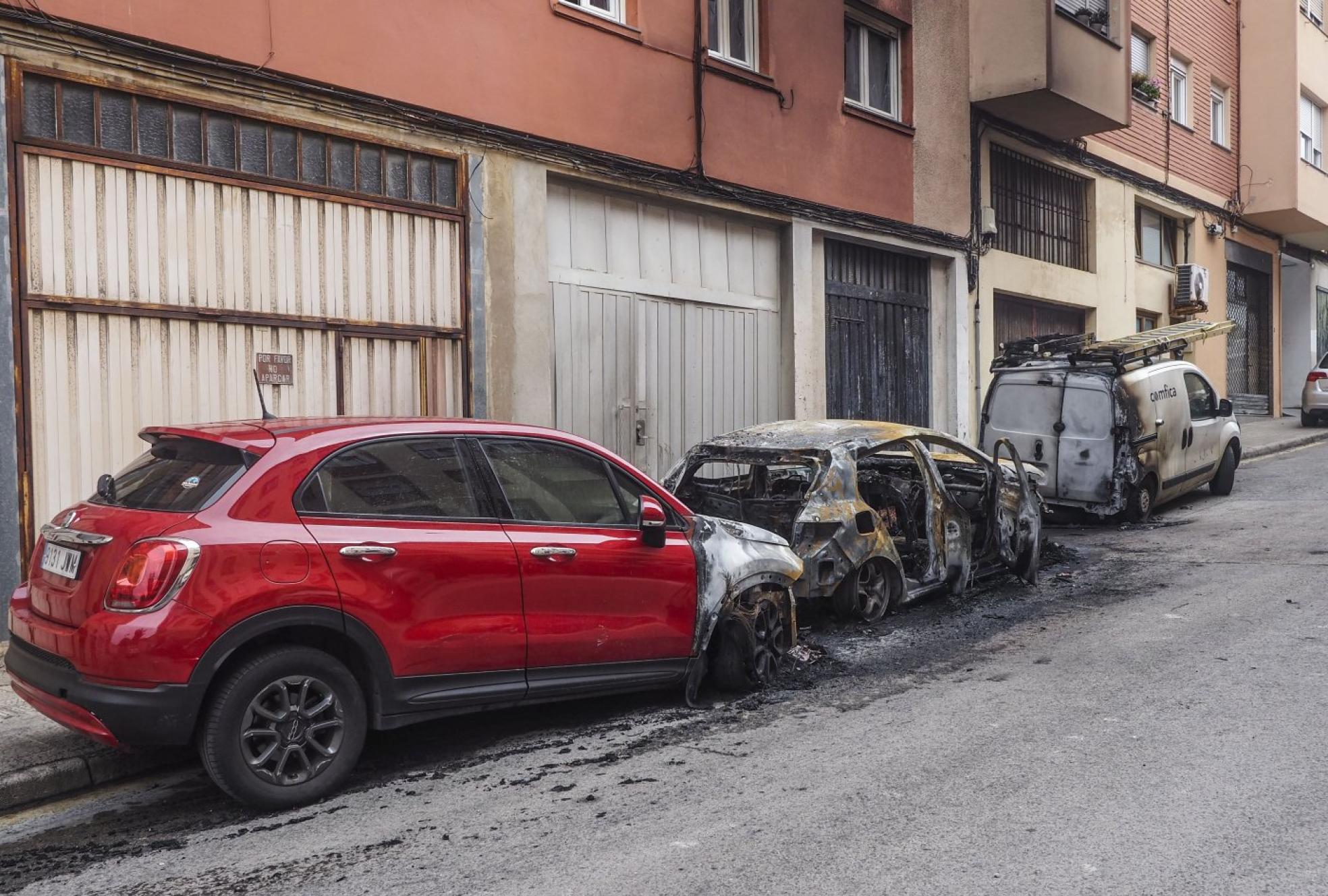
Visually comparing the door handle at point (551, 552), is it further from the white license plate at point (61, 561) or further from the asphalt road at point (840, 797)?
the white license plate at point (61, 561)

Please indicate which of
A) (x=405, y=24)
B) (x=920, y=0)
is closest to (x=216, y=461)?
(x=405, y=24)

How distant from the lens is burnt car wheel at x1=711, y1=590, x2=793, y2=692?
6375 mm

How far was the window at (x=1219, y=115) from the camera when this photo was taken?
25.1 meters

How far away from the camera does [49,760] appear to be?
514 centimetres

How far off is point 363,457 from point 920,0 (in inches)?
544

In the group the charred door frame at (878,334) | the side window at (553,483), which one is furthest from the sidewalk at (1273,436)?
the side window at (553,483)

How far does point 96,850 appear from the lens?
172 inches

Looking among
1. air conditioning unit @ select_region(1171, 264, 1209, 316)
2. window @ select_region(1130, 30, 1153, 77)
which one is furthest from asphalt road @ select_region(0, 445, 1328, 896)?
air conditioning unit @ select_region(1171, 264, 1209, 316)

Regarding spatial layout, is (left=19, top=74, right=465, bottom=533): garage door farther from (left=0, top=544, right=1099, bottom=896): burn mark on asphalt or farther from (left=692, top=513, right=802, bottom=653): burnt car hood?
(left=692, top=513, right=802, bottom=653): burnt car hood

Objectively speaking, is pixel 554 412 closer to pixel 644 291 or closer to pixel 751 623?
pixel 644 291

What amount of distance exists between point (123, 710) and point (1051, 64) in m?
15.5

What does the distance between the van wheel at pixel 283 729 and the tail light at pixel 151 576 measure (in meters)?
0.43

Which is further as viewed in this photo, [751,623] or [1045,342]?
[1045,342]

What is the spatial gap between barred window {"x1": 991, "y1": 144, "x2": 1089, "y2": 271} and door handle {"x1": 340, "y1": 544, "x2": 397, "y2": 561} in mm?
14878
